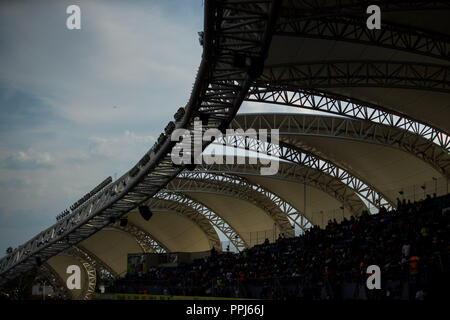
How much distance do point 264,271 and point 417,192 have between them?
52.1 feet

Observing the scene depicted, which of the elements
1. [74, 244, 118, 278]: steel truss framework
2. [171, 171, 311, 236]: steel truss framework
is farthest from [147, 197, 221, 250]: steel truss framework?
[74, 244, 118, 278]: steel truss framework

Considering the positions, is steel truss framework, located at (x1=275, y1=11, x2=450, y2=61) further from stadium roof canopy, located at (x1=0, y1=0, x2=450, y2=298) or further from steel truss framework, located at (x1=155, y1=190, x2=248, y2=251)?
steel truss framework, located at (x1=155, y1=190, x2=248, y2=251)

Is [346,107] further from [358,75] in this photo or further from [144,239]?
[144,239]

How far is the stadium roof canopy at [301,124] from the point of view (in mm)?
17656

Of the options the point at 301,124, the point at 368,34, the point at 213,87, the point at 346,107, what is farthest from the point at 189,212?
the point at 213,87

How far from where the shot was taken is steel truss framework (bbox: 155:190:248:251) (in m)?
53.8

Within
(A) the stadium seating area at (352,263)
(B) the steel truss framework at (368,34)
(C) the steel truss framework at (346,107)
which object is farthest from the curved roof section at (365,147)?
(B) the steel truss framework at (368,34)

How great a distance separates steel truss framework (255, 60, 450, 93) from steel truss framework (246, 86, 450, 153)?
1027 millimetres

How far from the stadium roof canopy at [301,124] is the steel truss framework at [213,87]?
56mm

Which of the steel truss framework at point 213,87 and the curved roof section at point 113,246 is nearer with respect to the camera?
the steel truss framework at point 213,87

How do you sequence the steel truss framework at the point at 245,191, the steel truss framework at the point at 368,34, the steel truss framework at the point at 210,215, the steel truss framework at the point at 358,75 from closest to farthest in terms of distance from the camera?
the steel truss framework at the point at 368,34 → the steel truss framework at the point at 358,75 → the steel truss framework at the point at 245,191 → the steel truss framework at the point at 210,215

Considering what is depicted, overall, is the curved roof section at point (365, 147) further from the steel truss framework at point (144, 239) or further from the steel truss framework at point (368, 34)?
the steel truss framework at point (144, 239)

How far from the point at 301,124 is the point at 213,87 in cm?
1768

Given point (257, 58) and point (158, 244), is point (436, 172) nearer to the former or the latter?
point (257, 58)
